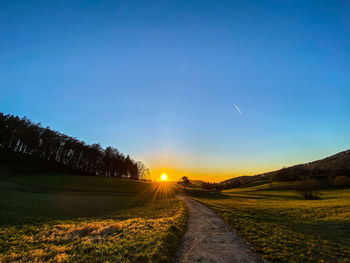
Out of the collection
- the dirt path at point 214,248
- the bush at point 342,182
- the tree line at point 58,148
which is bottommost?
the dirt path at point 214,248

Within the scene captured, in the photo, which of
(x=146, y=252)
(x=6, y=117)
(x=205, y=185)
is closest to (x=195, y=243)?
(x=146, y=252)

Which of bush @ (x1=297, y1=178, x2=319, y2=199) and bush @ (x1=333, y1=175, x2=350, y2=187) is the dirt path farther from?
bush @ (x1=333, y1=175, x2=350, y2=187)

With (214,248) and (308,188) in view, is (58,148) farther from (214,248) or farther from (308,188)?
(308,188)

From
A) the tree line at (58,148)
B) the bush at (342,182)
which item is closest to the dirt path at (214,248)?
the bush at (342,182)

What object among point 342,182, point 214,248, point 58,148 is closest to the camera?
point 214,248

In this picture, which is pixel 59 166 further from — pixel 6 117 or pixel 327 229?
pixel 327 229

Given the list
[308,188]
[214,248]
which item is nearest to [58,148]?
[214,248]

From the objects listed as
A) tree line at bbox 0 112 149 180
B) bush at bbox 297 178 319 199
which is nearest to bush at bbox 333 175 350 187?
bush at bbox 297 178 319 199

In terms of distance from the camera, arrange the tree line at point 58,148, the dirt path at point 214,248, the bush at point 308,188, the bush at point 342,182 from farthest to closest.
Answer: the tree line at point 58,148
the bush at point 342,182
the bush at point 308,188
the dirt path at point 214,248

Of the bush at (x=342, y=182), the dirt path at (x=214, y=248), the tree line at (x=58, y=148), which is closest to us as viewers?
the dirt path at (x=214, y=248)

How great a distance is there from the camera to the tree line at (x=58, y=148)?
268ft

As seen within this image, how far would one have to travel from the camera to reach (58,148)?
9294 cm

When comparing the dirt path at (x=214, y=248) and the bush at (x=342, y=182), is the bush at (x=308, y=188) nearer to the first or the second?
the bush at (x=342, y=182)

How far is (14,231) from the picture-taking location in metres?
14.7
